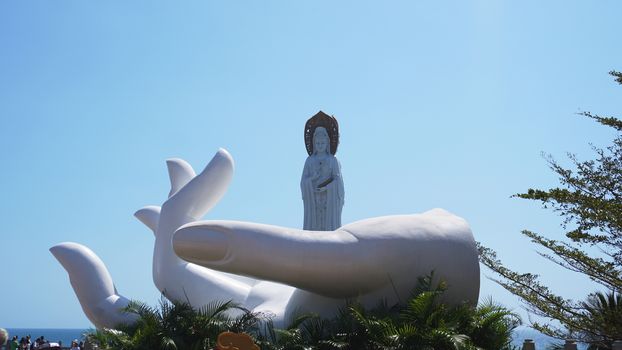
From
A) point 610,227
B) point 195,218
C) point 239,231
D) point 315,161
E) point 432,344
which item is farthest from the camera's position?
point 315,161

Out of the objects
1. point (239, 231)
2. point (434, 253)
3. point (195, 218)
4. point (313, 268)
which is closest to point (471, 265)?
point (434, 253)

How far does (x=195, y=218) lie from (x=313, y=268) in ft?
15.1

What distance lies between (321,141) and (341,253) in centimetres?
691

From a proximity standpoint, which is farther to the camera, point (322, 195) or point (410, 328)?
point (322, 195)

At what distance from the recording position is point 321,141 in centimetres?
1725

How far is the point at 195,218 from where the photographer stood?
1442 centimetres

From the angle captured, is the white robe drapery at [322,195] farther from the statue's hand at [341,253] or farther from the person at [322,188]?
the statue's hand at [341,253]

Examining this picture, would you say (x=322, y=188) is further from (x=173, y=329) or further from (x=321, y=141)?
(x=173, y=329)

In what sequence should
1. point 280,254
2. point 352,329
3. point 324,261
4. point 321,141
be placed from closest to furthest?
point 352,329 < point 280,254 < point 324,261 < point 321,141

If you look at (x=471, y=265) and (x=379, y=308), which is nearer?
(x=379, y=308)

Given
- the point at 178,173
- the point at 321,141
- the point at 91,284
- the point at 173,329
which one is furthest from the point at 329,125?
the point at 173,329

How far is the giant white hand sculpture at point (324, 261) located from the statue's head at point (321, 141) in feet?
15.9

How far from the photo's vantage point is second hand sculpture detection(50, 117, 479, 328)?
34.1ft

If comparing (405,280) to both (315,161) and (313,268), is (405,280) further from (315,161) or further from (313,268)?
(315,161)
